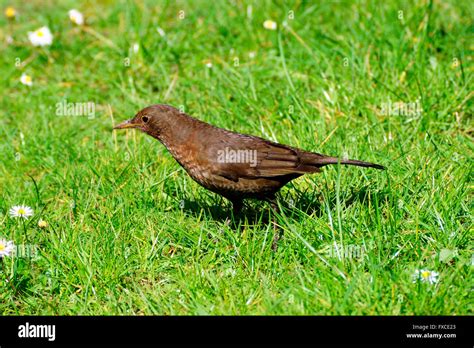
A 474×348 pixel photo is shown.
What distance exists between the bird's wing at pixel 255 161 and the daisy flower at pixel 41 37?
11.2ft

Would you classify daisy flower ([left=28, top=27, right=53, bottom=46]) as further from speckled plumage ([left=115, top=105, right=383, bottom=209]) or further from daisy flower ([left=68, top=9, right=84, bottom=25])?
speckled plumage ([left=115, top=105, right=383, bottom=209])

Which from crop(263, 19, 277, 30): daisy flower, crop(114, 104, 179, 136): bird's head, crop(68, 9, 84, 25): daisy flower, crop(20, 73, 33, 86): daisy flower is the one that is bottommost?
crop(114, 104, 179, 136): bird's head

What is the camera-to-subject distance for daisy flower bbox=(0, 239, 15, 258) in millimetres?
4751

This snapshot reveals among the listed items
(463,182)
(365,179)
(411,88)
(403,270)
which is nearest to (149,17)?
(411,88)

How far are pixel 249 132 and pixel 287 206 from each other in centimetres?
103

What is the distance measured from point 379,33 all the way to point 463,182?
2286 mm

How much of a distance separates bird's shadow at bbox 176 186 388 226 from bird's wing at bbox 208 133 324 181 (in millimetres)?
249

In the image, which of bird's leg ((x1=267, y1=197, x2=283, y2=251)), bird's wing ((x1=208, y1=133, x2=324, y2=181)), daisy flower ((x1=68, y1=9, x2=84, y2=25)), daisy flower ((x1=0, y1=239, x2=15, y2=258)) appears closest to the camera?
daisy flower ((x1=0, y1=239, x2=15, y2=258))

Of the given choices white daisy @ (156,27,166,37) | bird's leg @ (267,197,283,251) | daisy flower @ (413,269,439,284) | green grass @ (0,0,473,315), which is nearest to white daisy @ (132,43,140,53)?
green grass @ (0,0,473,315)

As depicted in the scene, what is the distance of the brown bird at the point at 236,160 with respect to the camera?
5098 millimetres

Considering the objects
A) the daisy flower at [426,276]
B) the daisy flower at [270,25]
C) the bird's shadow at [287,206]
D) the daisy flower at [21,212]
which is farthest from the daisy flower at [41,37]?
the daisy flower at [426,276]

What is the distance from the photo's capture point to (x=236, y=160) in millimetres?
5125

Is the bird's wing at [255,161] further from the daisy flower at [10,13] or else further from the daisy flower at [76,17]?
the daisy flower at [10,13]

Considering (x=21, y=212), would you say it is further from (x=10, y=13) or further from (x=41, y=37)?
(x=10, y=13)
